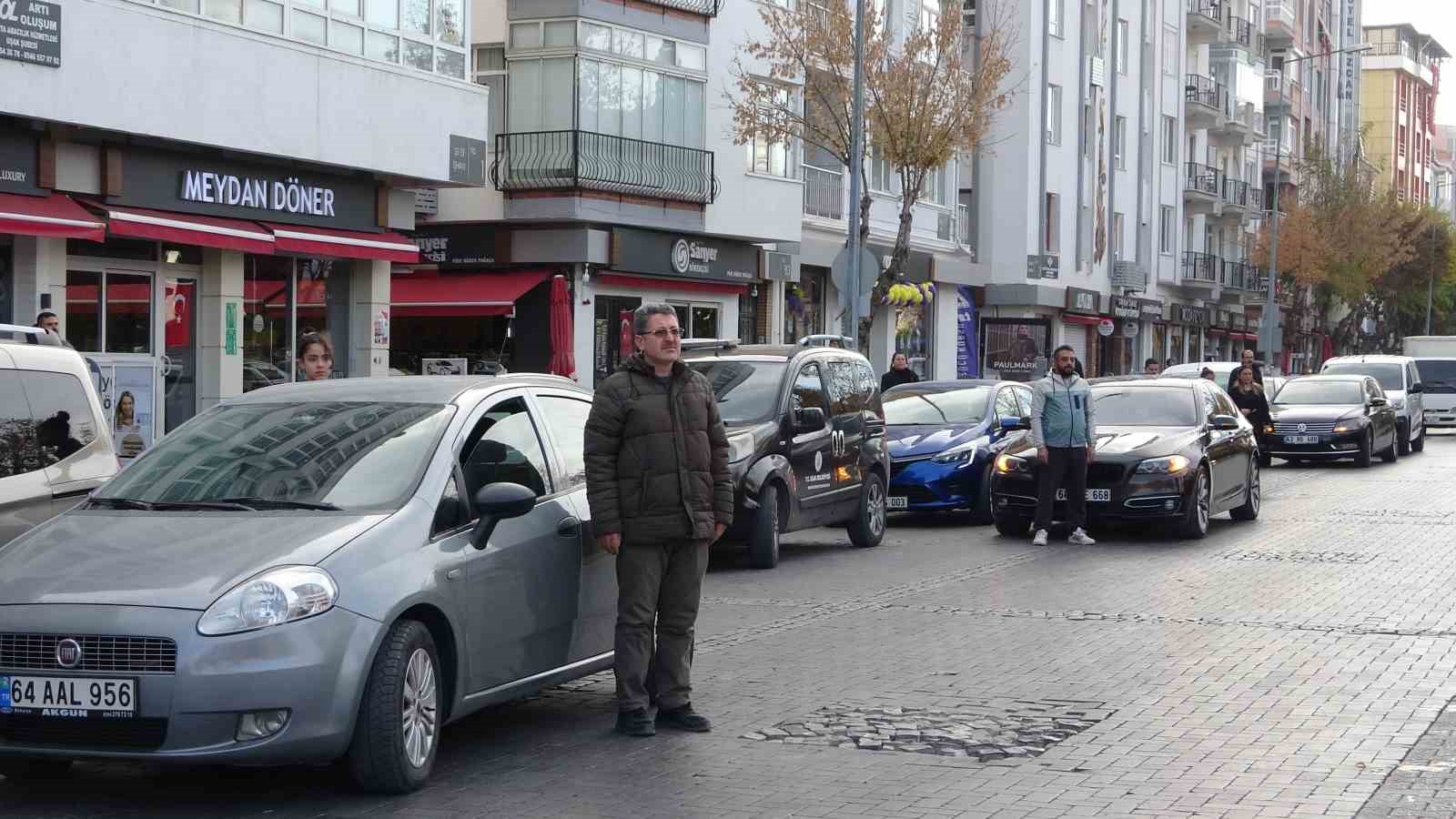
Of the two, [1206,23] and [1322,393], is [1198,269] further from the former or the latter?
[1322,393]

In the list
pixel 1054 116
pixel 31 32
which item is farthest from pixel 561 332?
pixel 1054 116

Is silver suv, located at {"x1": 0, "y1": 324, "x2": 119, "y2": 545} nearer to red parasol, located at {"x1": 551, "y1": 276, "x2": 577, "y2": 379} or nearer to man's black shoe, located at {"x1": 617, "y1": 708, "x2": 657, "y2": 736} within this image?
man's black shoe, located at {"x1": 617, "y1": 708, "x2": 657, "y2": 736}

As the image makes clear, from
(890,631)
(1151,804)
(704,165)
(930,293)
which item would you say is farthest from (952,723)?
(930,293)

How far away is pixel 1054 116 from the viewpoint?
2074 inches

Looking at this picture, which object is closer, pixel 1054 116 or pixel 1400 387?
pixel 1400 387

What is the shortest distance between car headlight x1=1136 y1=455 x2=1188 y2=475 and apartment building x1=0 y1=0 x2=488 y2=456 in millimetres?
10818

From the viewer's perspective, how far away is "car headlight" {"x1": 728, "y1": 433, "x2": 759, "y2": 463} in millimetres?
14793

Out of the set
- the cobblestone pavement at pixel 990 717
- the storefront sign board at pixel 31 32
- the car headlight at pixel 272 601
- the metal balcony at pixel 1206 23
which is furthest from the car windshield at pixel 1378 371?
the car headlight at pixel 272 601

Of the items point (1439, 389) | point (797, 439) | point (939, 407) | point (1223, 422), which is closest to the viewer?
point (797, 439)

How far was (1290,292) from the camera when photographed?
7425cm

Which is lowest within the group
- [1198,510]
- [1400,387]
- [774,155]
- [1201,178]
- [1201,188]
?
[1198,510]

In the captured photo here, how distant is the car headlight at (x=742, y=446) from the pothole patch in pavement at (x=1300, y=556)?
425cm

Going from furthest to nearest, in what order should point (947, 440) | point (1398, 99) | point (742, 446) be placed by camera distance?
point (1398, 99), point (947, 440), point (742, 446)

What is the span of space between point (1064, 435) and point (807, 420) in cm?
280
